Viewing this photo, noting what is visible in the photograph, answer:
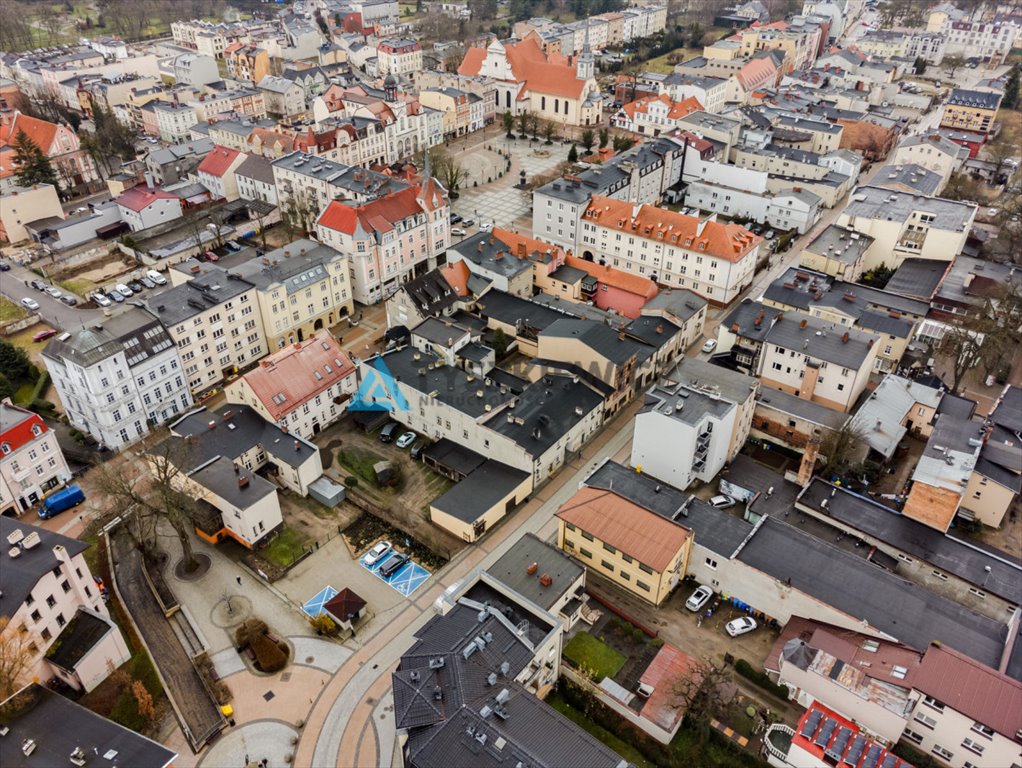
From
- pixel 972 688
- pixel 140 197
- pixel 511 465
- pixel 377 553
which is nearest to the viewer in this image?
pixel 972 688

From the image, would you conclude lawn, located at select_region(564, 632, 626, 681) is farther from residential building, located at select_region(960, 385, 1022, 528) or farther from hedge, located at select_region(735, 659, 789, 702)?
residential building, located at select_region(960, 385, 1022, 528)

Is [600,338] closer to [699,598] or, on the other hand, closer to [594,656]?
[699,598]

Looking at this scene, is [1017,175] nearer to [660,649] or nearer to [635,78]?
[635,78]

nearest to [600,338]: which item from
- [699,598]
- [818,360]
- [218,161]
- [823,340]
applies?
[818,360]

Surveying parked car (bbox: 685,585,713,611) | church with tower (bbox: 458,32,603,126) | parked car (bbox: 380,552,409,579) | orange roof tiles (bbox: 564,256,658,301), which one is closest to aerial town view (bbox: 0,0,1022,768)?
orange roof tiles (bbox: 564,256,658,301)

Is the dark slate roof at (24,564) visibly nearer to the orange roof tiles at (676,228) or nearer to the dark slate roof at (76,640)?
the dark slate roof at (76,640)

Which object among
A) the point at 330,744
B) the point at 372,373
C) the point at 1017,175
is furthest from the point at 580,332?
the point at 1017,175
